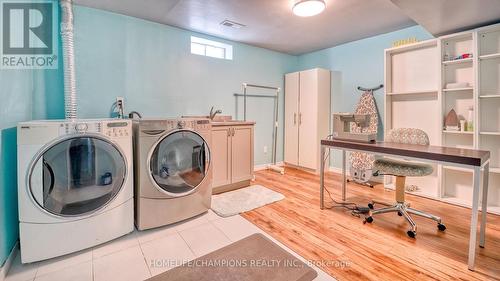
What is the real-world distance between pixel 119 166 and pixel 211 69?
2313 mm

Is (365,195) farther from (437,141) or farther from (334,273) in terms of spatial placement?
(334,273)

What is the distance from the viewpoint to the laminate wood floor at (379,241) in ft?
4.99

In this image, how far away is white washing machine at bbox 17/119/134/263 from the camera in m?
1.51

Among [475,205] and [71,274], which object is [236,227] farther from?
[475,205]

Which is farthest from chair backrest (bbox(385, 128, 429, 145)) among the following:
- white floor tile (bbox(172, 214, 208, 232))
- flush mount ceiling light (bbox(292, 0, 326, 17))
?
white floor tile (bbox(172, 214, 208, 232))

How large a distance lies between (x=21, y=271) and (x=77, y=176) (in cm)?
68

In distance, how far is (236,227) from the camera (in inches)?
83.4

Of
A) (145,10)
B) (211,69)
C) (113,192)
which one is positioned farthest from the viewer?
(211,69)

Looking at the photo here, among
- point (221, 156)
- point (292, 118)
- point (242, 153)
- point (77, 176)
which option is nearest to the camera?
point (77, 176)

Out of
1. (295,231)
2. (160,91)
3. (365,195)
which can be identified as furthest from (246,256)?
(160,91)

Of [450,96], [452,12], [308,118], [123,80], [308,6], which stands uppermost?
[308,6]

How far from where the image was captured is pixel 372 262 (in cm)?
161

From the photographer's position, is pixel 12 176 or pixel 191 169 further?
pixel 191 169

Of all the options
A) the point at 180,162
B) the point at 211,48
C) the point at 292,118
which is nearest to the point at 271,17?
the point at 211,48
